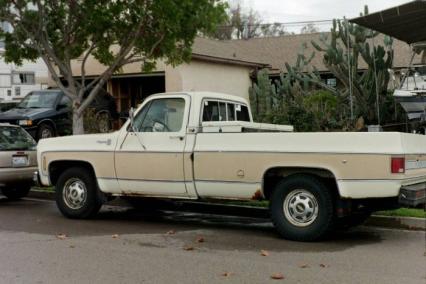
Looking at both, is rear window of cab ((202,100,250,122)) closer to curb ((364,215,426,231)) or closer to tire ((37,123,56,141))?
curb ((364,215,426,231))

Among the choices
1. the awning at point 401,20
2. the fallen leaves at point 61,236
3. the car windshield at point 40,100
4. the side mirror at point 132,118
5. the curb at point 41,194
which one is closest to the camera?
the fallen leaves at point 61,236

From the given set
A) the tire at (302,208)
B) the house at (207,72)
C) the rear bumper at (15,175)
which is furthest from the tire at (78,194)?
the house at (207,72)

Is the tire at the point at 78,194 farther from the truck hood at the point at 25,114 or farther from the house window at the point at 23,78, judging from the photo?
the house window at the point at 23,78

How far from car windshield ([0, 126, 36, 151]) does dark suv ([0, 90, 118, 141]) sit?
16.1 ft

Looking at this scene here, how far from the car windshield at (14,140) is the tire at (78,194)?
2.35m

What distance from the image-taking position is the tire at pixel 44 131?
1736cm

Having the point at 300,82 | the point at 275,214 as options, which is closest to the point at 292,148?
the point at 275,214

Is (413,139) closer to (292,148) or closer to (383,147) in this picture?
(383,147)

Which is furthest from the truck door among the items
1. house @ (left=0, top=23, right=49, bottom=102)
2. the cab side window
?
house @ (left=0, top=23, right=49, bottom=102)

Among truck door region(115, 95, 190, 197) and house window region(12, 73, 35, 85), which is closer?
truck door region(115, 95, 190, 197)

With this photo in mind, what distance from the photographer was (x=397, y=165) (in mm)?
7234

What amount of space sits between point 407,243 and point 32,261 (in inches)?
180

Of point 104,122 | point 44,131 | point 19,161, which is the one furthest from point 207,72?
point 19,161

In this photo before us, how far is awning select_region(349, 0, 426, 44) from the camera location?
13.4 m
